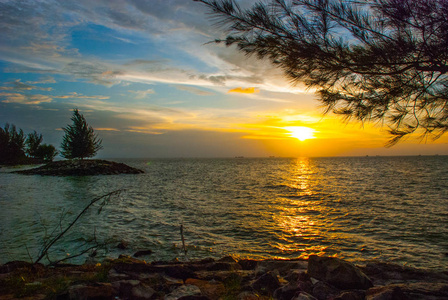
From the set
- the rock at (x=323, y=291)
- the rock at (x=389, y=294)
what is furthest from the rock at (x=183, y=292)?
the rock at (x=389, y=294)

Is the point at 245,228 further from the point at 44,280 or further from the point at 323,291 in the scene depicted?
the point at 44,280

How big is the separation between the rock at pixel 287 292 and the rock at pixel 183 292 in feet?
4.78

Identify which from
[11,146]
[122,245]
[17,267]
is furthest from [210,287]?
[11,146]

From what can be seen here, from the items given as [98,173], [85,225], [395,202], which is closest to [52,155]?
[98,173]

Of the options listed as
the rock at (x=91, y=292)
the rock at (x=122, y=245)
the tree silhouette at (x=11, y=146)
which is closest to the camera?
the rock at (x=91, y=292)

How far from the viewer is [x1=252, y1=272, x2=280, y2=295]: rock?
17.3 feet

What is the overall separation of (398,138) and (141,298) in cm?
601

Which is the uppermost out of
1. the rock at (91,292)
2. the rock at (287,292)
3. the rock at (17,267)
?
the rock at (91,292)

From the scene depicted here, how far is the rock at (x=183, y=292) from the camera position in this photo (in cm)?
459

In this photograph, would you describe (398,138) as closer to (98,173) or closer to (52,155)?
(98,173)

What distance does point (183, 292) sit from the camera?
4.79 meters

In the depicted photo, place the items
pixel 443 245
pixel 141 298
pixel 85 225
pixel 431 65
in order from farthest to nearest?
pixel 85 225 < pixel 443 245 < pixel 431 65 < pixel 141 298

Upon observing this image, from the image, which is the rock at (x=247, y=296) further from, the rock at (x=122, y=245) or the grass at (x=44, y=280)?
the rock at (x=122, y=245)

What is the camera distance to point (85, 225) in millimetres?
13352
